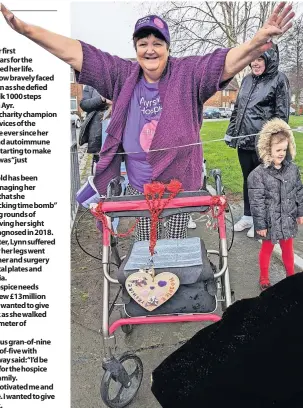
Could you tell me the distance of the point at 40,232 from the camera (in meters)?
1.14

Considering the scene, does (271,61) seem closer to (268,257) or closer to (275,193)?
(275,193)

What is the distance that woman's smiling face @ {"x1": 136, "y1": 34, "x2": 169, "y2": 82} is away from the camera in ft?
4.09

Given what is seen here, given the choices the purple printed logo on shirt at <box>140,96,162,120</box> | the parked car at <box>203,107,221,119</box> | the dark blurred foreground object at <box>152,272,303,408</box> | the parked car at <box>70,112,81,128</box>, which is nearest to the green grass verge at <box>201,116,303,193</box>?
the parked car at <box>203,107,221,119</box>

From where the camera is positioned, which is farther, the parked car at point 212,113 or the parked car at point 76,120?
the parked car at point 76,120

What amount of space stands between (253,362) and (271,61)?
1.57 metres

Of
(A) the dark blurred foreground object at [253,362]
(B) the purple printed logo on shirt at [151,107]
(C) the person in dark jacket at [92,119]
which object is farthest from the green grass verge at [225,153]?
(A) the dark blurred foreground object at [253,362]

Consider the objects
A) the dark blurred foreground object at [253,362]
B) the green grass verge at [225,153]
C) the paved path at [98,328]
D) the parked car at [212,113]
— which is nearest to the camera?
the dark blurred foreground object at [253,362]

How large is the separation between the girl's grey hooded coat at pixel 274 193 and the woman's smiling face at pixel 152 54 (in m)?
0.60

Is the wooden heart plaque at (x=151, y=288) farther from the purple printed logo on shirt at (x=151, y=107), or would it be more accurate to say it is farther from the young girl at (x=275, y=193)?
the young girl at (x=275, y=193)

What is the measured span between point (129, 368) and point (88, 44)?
36.2 inches

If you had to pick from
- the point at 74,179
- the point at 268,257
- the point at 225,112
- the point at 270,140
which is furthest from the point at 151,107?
the point at 74,179

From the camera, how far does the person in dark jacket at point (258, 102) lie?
185 cm

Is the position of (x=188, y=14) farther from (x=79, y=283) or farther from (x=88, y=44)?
(x=79, y=283)

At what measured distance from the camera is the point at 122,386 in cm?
120
